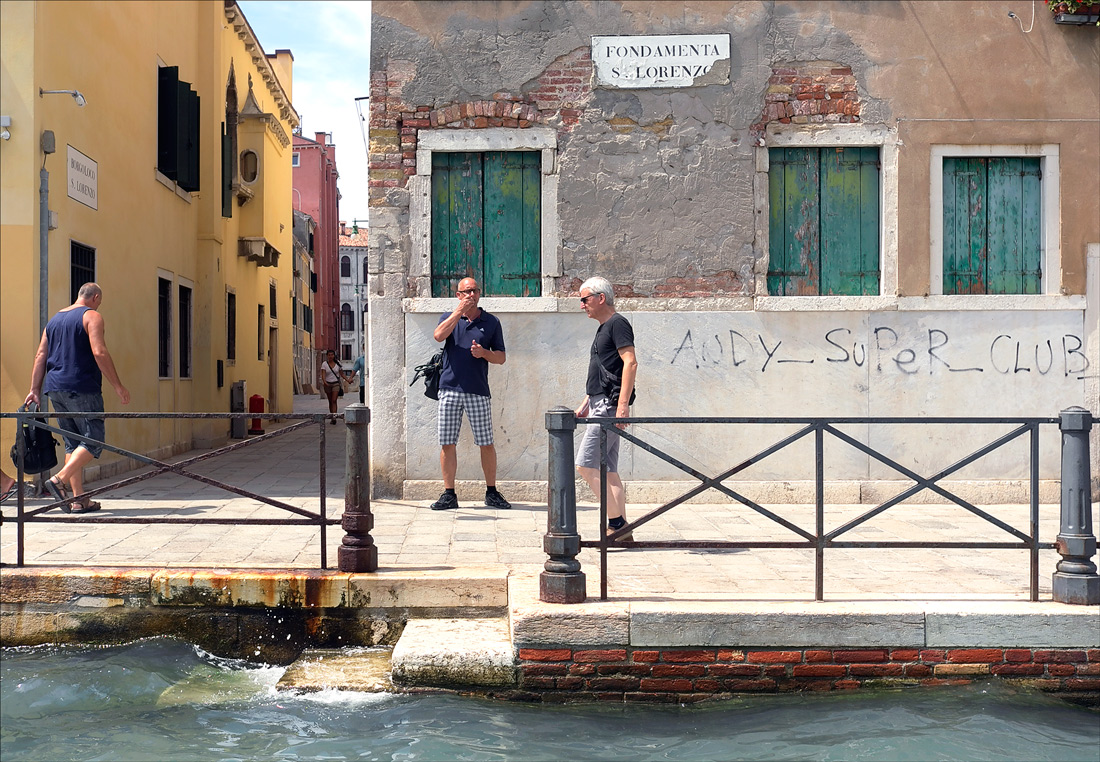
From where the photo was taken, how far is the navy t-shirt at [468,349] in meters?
7.75

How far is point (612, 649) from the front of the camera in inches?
183

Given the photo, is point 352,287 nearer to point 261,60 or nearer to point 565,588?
point 261,60

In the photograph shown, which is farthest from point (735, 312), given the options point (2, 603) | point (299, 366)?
point (299, 366)

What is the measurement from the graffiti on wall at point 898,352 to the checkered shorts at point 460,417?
166 cm

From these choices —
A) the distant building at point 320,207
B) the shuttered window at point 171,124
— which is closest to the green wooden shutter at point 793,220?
the shuttered window at point 171,124

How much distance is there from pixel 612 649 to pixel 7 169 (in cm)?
689

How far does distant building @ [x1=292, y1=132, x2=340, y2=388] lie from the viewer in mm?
44406

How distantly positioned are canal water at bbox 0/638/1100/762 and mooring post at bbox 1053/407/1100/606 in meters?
0.52

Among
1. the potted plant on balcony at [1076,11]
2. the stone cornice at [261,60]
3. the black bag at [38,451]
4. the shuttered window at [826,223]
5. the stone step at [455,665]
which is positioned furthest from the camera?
the stone cornice at [261,60]

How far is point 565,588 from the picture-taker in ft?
15.6

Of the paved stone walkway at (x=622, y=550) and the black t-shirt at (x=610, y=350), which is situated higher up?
the black t-shirt at (x=610, y=350)

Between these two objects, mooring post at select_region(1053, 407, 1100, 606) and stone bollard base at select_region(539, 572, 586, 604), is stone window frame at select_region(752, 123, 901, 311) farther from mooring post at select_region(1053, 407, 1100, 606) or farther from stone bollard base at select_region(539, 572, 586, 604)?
stone bollard base at select_region(539, 572, 586, 604)

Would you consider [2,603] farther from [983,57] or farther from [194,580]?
[983,57]

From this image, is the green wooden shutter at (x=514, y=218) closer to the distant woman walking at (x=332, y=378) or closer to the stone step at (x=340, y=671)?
the stone step at (x=340, y=671)
